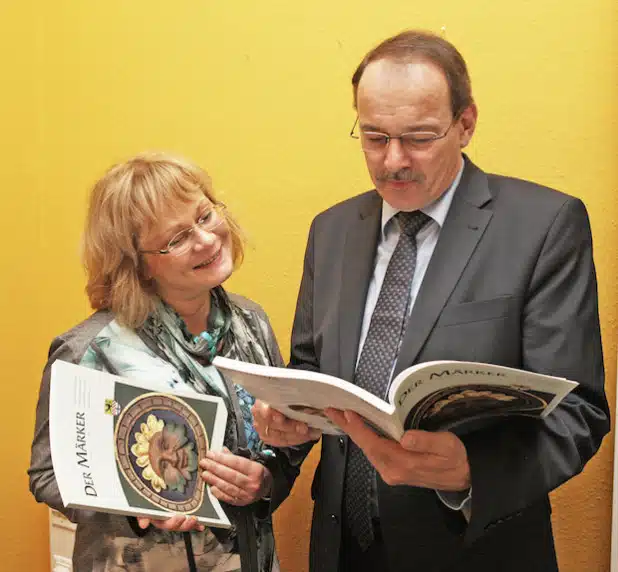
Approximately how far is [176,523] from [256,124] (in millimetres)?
1105

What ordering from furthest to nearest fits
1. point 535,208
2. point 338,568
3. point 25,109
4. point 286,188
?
point 25,109 < point 286,188 < point 338,568 < point 535,208

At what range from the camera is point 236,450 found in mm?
1713

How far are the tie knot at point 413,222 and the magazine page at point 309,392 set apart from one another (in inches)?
17.9

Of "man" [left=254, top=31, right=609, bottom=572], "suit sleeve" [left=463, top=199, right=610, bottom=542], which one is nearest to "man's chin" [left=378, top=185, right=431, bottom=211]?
"man" [left=254, top=31, right=609, bottom=572]

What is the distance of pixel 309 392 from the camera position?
1158 mm

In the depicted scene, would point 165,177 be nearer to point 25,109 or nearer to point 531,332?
point 531,332

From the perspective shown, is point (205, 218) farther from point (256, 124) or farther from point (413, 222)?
point (256, 124)

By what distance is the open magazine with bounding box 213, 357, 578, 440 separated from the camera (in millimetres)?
1053

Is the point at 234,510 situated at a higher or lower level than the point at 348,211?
lower

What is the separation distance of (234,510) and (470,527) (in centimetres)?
56

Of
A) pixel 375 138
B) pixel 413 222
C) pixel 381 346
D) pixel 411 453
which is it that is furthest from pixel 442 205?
pixel 411 453

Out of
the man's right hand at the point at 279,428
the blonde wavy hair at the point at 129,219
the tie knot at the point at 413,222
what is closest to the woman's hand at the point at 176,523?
the man's right hand at the point at 279,428

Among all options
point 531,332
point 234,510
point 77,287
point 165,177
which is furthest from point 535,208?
point 77,287

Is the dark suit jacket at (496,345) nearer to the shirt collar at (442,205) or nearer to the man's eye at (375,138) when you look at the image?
the shirt collar at (442,205)
